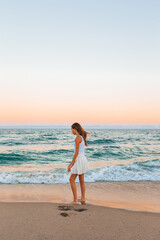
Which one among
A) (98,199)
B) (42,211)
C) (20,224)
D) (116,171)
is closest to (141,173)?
(116,171)

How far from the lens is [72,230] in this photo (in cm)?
363

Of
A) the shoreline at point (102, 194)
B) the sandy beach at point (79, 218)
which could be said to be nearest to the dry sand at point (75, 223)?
the sandy beach at point (79, 218)

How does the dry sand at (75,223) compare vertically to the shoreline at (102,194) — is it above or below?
above

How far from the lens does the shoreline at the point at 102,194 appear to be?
19.3 ft

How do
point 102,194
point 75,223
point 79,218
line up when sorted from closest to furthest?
point 75,223 → point 79,218 → point 102,194

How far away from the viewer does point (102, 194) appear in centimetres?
683

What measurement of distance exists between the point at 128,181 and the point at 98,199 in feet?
10.6

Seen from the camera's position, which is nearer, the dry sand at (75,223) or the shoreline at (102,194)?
the dry sand at (75,223)

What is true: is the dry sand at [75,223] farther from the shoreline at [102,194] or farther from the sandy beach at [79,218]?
the shoreline at [102,194]

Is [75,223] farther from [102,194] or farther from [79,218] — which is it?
[102,194]

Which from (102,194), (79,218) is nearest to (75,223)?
(79,218)

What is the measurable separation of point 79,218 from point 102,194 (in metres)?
2.80

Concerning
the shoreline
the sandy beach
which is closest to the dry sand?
the sandy beach

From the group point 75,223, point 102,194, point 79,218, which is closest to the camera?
point 75,223
